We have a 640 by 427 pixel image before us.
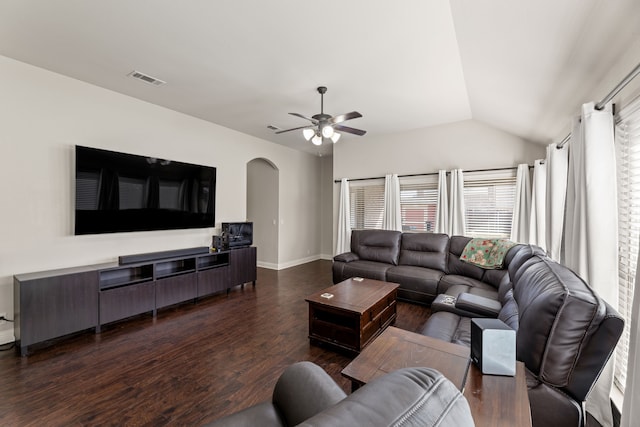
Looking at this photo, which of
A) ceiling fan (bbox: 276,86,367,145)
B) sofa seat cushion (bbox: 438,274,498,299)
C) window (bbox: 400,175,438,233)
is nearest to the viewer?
ceiling fan (bbox: 276,86,367,145)

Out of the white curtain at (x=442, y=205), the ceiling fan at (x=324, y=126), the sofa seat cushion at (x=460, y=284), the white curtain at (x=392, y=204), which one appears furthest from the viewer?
the white curtain at (x=392, y=204)

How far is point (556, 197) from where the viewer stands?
9.22ft

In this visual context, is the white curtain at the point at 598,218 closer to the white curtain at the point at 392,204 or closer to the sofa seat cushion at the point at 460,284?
the sofa seat cushion at the point at 460,284

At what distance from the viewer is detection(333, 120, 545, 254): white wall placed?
4457mm

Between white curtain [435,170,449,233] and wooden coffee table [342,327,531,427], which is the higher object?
white curtain [435,170,449,233]

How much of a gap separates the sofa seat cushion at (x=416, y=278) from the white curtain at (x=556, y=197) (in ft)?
4.53

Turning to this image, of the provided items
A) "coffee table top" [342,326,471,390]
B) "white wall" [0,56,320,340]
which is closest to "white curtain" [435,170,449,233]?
"coffee table top" [342,326,471,390]

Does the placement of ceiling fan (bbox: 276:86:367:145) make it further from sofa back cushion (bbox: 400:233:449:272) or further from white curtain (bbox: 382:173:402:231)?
white curtain (bbox: 382:173:402:231)

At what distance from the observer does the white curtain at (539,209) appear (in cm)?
352

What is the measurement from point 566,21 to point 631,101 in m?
0.63

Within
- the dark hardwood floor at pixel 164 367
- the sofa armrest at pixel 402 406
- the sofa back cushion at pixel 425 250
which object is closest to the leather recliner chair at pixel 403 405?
the sofa armrest at pixel 402 406

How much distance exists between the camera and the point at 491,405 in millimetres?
984

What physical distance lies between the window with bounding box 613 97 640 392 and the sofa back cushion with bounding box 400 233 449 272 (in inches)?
93.7

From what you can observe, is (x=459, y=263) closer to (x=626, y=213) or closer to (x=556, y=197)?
(x=556, y=197)
